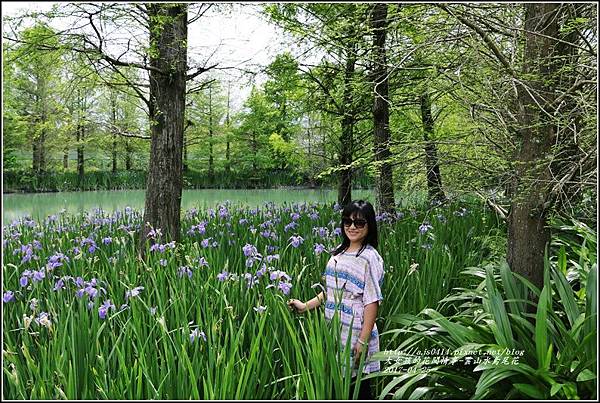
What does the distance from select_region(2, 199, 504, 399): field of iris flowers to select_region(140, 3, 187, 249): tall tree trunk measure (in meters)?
0.51

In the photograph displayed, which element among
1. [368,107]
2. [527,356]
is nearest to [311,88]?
[368,107]

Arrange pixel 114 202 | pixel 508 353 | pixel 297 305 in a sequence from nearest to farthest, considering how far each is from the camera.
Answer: pixel 508 353, pixel 297 305, pixel 114 202

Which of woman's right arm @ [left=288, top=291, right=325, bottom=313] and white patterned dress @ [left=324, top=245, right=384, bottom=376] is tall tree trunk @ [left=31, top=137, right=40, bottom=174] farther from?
white patterned dress @ [left=324, top=245, right=384, bottom=376]

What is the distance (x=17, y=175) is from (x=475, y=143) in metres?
14.6

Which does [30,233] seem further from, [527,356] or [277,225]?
[527,356]

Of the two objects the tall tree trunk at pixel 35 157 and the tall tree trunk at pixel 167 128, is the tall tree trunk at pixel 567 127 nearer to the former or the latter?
the tall tree trunk at pixel 167 128

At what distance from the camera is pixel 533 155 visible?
2.44 m

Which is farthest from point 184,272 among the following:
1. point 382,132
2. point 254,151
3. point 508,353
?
point 254,151

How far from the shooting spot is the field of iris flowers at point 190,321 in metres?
1.64

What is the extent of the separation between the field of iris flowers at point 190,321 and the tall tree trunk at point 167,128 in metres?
0.51

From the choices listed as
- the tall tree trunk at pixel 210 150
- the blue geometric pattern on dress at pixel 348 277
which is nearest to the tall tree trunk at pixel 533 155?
the blue geometric pattern on dress at pixel 348 277

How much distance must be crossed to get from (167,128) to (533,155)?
2917 mm

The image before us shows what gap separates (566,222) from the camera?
3.94 meters

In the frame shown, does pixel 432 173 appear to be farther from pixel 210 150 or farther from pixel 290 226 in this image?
pixel 210 150
